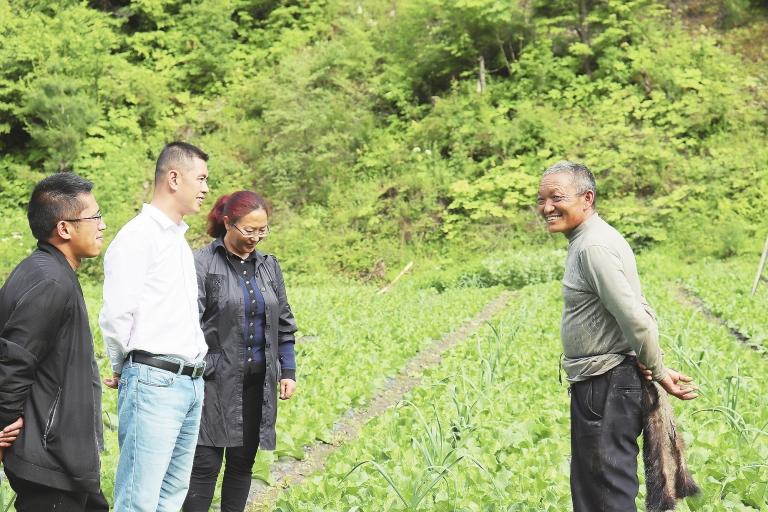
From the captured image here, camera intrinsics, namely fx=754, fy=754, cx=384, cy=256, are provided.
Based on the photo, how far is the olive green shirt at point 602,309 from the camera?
10.6ft

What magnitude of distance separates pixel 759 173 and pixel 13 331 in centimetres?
2108

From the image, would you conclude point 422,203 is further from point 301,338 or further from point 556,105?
point 301,338

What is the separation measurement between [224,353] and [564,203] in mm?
2010

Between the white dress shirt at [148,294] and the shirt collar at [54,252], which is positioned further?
the white dress shirt at [148,294]

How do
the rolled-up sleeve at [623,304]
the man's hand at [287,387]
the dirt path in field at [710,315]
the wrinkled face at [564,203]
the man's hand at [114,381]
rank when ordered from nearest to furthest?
the rolled-up sleeve at [623,304], the wrinkled face at [564,203], the man's hand at [114,381], the man's hand at [287,387], the dirt path in field at [710,315]

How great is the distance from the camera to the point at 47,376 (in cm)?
296

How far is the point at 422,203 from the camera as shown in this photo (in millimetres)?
22906

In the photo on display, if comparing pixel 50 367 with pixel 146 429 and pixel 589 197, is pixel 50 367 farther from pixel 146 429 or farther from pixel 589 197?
pixel 589 197

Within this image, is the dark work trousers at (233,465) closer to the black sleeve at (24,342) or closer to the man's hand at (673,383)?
the black sleeve at (24,342)

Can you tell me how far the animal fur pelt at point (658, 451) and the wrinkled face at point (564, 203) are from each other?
804mm

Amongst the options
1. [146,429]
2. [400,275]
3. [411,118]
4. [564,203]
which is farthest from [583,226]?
[411,118]

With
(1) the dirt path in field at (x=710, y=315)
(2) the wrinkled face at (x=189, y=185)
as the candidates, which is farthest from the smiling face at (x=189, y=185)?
(1) the dirt path in field at (x=710, y=315)

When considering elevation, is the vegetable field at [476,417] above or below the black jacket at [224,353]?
below

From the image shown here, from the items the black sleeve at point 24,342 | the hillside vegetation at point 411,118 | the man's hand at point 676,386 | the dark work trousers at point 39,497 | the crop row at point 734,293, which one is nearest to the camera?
the black sleeve at point 24,342
